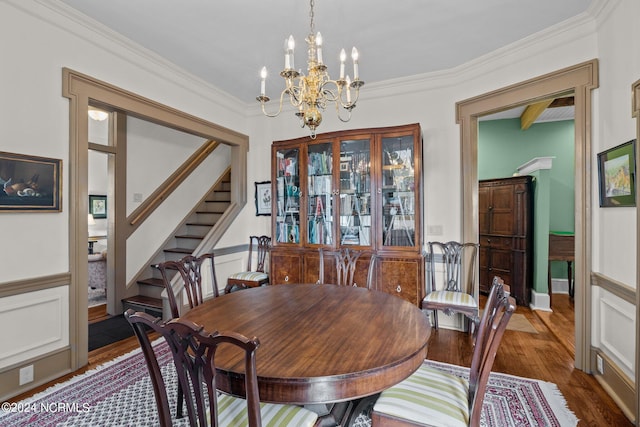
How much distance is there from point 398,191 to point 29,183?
10.00 ft

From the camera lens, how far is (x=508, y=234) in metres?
4.44

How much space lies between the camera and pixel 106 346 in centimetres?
300

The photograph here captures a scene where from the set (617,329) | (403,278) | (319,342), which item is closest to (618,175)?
(617,329)

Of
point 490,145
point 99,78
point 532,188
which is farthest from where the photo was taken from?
point 490,145

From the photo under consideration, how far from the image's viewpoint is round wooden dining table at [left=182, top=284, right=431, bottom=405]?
1.10 m

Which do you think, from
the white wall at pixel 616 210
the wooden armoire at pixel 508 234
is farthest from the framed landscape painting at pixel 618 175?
the wooden armoire at pixel 508 234

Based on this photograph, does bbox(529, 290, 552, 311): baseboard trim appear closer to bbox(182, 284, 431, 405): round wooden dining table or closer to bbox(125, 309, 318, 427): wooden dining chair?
bbox(182, 284, 431, 405): round wooden dining table

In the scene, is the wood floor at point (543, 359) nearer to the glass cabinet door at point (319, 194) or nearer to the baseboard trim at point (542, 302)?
the baseboard trim at point (542, 302)

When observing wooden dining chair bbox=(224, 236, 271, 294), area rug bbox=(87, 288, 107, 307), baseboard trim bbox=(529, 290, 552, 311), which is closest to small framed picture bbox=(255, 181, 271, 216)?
wooden dining chair bbox=(224, 236, 271, 294)

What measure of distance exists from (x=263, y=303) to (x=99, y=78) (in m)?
2.36

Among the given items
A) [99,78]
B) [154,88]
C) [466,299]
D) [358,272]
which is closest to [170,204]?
[154,88]

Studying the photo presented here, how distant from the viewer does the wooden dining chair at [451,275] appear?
3000mm

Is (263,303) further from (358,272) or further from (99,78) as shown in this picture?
(99,78)

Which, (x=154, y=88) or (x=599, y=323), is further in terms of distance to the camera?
(x=154, y=88)
